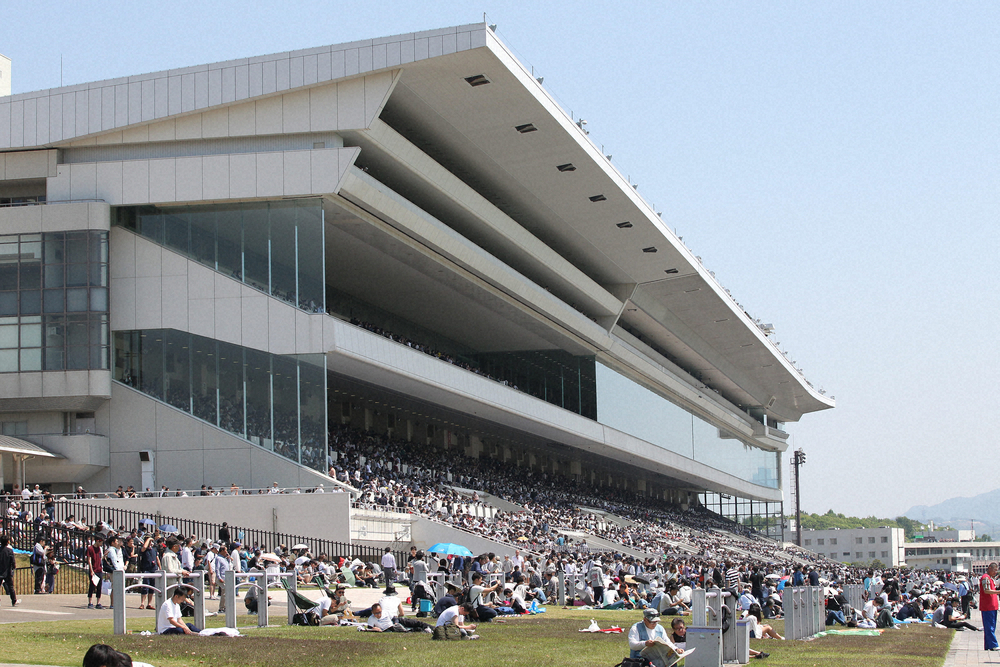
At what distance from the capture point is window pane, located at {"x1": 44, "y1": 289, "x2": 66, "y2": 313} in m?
41.3

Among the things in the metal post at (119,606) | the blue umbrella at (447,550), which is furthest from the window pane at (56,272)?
the metal post at (119,606)

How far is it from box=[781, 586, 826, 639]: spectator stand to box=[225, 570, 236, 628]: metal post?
→ 964cm

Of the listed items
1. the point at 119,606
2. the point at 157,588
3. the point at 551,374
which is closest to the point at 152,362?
the point at 157,588

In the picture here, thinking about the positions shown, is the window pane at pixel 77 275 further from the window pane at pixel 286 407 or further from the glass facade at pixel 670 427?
the glass facade at pixel 670 427

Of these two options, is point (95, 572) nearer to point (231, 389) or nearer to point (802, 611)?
point (802, 611)

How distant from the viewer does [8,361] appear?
4138 cm

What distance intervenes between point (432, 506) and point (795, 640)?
2473cm

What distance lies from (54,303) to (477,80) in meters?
16.3

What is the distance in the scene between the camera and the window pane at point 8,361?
41.3m

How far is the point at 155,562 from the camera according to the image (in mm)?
23266

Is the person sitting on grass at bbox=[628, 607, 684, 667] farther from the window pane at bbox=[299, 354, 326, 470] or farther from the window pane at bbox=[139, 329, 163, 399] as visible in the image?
the window pane at bbox=[139, 329, 163, 399]

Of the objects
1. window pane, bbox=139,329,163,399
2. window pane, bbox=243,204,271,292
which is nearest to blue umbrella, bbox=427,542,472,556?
window pane, bbox=243,204,271,292

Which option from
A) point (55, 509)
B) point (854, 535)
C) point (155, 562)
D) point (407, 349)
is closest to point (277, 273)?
point (407, 349)

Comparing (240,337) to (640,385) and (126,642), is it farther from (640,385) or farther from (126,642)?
(640,385)
